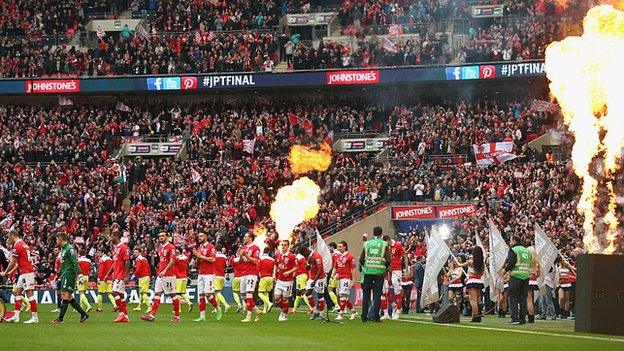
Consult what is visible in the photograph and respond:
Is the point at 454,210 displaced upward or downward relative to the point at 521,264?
upward

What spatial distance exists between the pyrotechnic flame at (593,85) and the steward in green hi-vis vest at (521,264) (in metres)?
1.75

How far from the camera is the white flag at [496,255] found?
3291 cm

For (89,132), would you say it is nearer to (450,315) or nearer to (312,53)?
(312,53)

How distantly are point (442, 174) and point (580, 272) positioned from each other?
28.6 meters

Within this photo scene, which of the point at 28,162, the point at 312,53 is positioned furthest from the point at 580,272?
the point at 28,162

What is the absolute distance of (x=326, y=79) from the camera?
199 ft

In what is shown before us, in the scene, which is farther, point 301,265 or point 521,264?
point 301,265

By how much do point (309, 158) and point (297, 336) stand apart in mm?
34250

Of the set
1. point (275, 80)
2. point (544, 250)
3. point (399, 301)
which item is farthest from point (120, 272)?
point (275, 80)

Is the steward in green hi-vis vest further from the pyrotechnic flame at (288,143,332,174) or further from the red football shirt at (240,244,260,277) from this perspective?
Answer: the pyrotechnic flame at (288,143,332,174)

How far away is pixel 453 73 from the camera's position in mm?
58094

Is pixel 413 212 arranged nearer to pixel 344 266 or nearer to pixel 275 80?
pixel 275 80

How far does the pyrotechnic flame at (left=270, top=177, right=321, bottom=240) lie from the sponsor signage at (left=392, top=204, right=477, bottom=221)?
3708mm

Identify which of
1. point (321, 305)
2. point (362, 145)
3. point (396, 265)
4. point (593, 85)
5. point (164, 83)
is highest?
point (164, 83)
